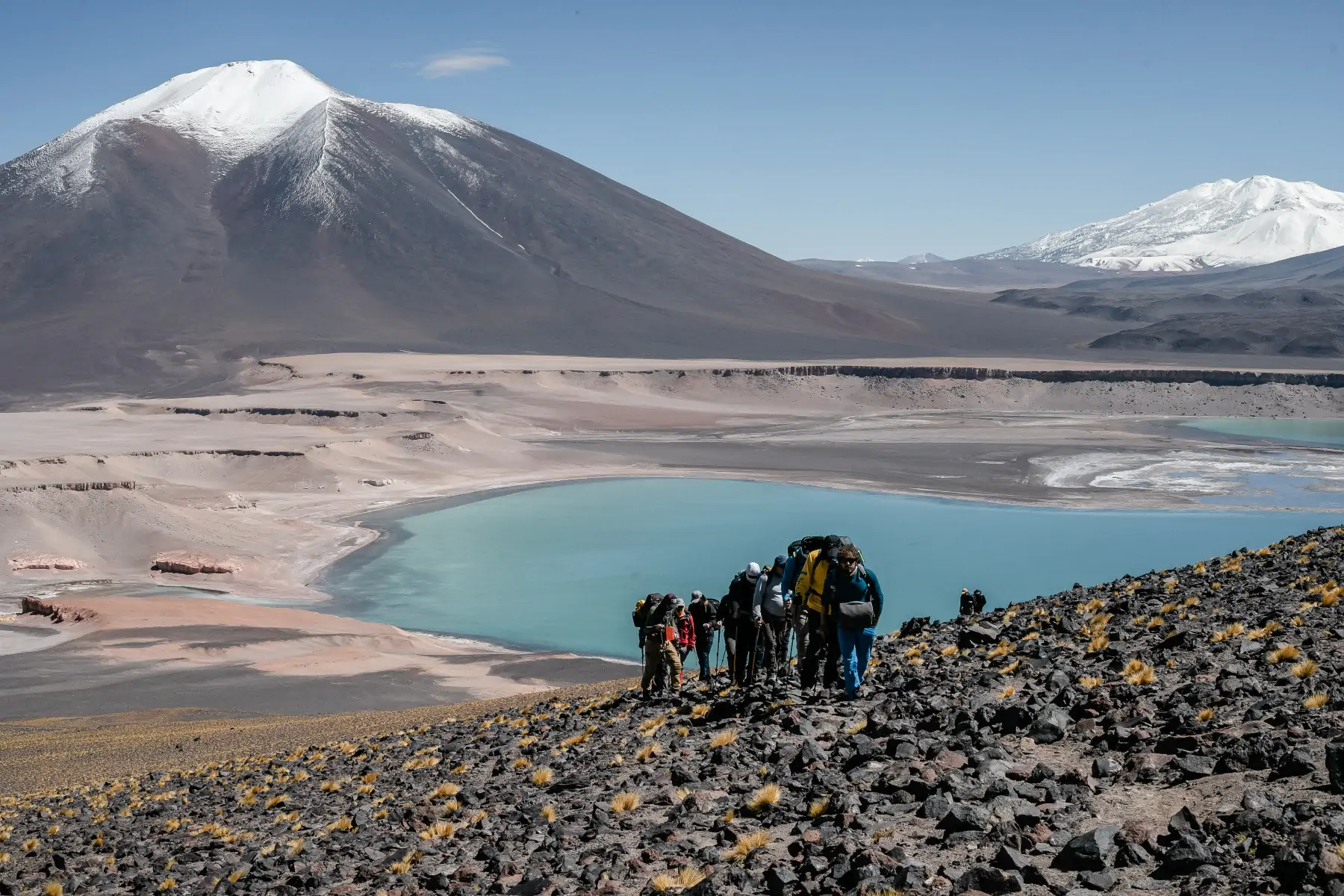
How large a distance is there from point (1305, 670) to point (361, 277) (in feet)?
516

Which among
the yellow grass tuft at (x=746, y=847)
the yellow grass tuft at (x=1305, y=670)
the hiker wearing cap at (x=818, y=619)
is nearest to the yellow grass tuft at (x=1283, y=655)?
the yellow grass tuft at (x=1305, y=670)

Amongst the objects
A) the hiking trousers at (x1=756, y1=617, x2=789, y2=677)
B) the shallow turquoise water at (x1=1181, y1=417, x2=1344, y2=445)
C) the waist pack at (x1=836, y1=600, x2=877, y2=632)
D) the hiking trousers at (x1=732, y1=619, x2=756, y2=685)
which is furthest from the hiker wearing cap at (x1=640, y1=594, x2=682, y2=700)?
the shallow turquoise water at (x1=1181, y1=417, x2=1344, y2=445)

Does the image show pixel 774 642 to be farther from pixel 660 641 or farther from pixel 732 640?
pixel 660 641

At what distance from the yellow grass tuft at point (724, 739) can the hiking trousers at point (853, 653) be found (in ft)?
3.76

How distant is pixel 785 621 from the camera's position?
12680 millimetres

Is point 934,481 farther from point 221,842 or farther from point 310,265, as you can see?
point 310,265

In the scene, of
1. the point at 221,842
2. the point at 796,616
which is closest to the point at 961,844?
the point at 796,616

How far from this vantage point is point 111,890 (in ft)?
32.1

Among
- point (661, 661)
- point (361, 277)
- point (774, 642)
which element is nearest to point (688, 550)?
point (661, 661)

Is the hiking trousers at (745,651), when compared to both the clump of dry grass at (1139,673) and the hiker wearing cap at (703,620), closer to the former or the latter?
the hiker wearing cap at (703,620)

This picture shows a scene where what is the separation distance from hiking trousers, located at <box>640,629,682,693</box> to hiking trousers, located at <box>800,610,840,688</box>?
202 centimetres

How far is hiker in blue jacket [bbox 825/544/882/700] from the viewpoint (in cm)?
1039

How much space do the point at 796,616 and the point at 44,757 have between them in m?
13.7

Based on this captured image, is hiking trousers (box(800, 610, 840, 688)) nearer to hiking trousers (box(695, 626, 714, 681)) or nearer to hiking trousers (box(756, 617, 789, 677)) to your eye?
hiking trousers (box(756, 617, 789, 677))
